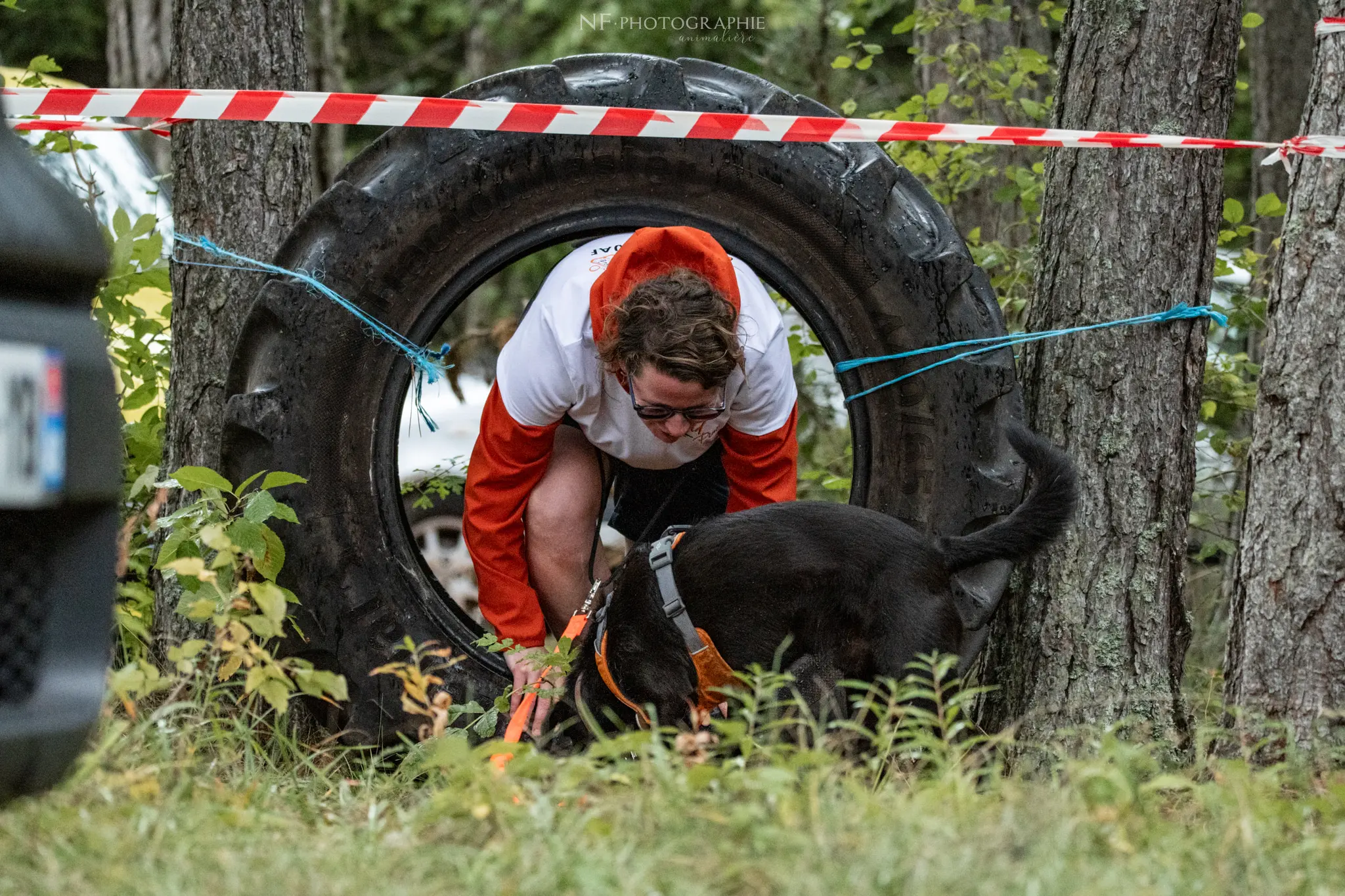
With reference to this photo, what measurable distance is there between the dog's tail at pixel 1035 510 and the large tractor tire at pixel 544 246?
1.15ft

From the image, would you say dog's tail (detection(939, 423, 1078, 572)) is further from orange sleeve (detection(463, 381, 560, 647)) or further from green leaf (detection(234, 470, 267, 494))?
green leaf (detection(234, 470, 267, 494))

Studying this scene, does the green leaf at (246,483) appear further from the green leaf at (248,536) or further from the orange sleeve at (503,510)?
the orange sleeve at (503,510)

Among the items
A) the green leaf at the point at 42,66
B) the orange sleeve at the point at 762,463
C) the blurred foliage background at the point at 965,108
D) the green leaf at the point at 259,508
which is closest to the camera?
the green leaf at the point at 259,508

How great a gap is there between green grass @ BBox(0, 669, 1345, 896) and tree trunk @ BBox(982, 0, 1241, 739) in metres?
0.77

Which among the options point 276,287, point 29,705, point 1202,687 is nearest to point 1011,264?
point 1202,687

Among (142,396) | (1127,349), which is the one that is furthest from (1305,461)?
(142,396)

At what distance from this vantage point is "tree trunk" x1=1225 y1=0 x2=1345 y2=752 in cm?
292

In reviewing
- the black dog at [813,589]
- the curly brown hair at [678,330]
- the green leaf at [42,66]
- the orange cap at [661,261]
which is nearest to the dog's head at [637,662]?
the black dog at [813,589]

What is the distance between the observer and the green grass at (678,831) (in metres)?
1.88

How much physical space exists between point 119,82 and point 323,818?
326 inches

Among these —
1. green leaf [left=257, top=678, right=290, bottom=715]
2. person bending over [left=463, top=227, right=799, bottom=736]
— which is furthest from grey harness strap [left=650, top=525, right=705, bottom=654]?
green leaf [left=257, top=678, right=290, bottom=715]

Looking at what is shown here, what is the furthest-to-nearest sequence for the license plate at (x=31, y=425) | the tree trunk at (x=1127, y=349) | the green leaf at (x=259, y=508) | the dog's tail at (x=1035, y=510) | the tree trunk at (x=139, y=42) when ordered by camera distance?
the tree trunk at (x=139, y=42)
the tree trunk at (x=1127, y=349)
the green leaf at (x=259, y=508)
the dog's tail at (x=1035, y=510)
the license plate at (x=31, y=425)

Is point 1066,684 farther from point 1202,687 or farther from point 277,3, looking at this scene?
point 277,3

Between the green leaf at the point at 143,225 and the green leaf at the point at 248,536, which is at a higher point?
the green leaf at the point at 143,225
